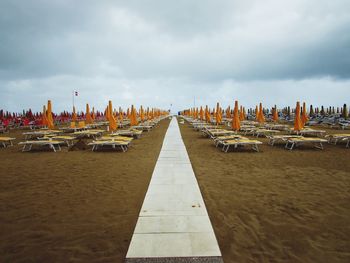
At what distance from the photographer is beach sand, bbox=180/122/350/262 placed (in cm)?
303

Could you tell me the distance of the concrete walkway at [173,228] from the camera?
2.84 m

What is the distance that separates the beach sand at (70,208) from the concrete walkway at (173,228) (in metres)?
0.20

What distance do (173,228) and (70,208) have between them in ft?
6.55

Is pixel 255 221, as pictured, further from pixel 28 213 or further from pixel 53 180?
pixel 53 180

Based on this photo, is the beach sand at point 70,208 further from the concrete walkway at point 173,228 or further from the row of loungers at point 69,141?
the row of loungers at point 69,141

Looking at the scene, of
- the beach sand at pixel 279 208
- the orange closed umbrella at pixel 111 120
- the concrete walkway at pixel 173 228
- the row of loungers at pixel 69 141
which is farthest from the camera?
the orange closed umbrella at pixel 111 120

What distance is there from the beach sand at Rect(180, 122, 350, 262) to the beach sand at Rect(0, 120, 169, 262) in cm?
142

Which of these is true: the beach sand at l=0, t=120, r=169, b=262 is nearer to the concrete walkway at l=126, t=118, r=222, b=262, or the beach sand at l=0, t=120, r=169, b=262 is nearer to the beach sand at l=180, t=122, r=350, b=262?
the concrete walkway at l=126, t=118, r=222, b=262

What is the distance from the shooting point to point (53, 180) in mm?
6102

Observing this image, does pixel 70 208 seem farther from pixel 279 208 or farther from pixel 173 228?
pixel 279 208

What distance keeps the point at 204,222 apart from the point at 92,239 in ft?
5.24

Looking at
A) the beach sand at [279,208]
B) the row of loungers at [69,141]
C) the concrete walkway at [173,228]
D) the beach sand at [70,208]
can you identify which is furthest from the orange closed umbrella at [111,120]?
the concrete walkway at [173,228]

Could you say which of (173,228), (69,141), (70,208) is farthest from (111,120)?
(173,228)

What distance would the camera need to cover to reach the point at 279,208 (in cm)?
429
